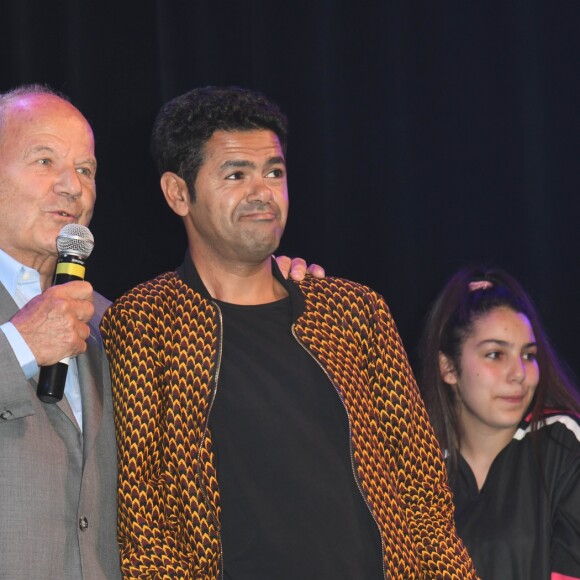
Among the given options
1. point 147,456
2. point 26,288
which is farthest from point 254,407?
point 26,288

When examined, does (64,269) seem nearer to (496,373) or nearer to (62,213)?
(62,213)

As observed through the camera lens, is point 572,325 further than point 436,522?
Yes

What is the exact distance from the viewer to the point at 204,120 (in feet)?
7.06

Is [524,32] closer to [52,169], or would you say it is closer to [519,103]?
[519,103]

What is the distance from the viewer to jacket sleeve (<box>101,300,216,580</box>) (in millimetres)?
1768

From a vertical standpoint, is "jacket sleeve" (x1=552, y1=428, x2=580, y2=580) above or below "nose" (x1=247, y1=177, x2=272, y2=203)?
below

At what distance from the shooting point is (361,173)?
3.44 meters

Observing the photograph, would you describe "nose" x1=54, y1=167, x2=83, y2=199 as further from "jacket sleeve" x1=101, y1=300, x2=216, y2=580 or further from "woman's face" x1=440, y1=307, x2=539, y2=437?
"woman's face" x1=440, y1=307, x2=539, y2=437

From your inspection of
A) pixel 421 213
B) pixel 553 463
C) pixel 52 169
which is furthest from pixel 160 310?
pixel 421 213

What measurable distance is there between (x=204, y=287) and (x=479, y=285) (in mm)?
1342

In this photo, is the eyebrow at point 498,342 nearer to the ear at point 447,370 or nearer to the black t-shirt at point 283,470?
the ear at point 447,370

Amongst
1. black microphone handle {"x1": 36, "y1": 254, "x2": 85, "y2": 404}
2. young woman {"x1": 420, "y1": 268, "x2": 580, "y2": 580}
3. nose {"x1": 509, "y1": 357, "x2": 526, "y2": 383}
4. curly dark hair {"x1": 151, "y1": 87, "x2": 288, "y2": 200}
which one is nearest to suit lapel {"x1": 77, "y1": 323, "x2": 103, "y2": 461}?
black microphone handle {"x1": 36, "y1": 254, "x2": 85, "y2": 404}

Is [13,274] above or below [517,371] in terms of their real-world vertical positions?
above

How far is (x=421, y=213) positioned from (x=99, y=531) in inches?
77.2
